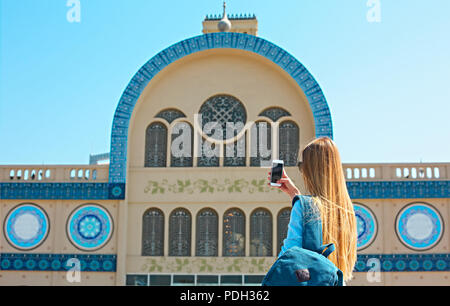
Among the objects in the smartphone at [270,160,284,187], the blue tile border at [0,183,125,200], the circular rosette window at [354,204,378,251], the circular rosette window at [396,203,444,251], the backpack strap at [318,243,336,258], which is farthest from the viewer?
the blue tile border at [0,183,125,200]

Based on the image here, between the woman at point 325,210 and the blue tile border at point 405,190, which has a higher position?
the blue tile border at point 405,190

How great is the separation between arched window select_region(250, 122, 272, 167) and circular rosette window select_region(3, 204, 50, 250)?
19.1 feet

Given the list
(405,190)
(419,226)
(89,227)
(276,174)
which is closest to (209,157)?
(89,227)

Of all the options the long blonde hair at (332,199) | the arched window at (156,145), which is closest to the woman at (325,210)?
the long blonde hair at (332,199)

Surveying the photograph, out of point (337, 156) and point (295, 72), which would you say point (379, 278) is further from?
point (337, 156)

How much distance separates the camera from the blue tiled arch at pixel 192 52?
47.1 feet

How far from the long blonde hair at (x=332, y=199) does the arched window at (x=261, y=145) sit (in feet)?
39.8

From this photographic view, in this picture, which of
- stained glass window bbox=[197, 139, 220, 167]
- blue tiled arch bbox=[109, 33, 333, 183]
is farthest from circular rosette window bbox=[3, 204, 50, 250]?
stained glass window bbox=[197, 139, 220, 167]

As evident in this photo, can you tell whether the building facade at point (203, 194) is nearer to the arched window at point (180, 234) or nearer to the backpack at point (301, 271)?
the arched window at point (180, 234)

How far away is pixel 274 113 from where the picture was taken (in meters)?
14.7

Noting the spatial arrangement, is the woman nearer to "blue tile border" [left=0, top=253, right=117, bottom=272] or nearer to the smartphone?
the smartphone

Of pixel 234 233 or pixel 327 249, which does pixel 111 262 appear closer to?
pixel 234 233

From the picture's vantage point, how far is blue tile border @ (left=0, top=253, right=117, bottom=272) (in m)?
14.0
